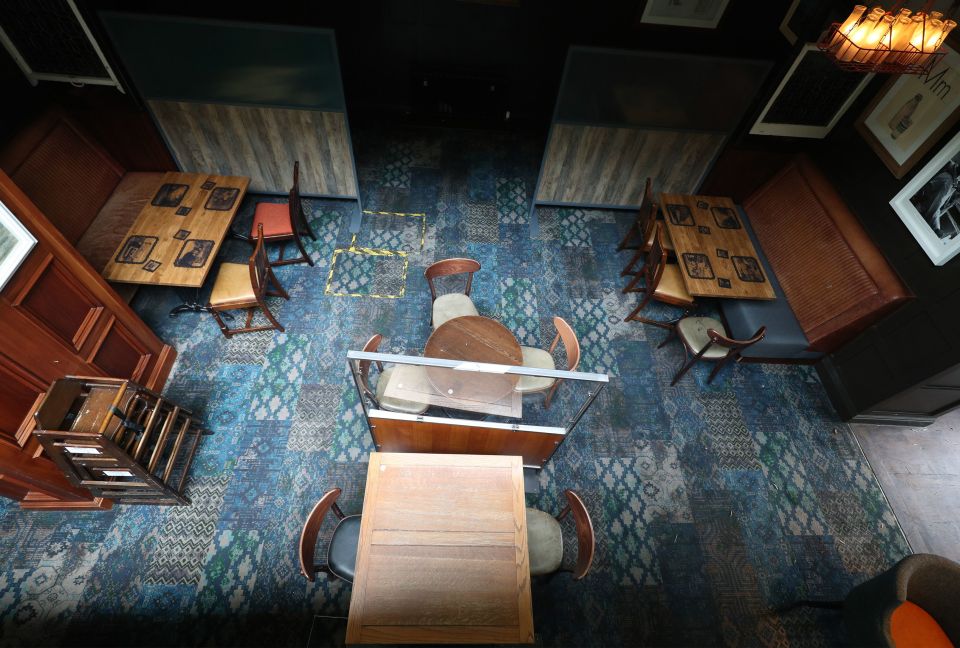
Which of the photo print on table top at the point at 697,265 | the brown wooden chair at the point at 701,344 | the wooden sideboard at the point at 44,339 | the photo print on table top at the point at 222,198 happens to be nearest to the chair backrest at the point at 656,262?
the photo print on table top at the point at 697,265

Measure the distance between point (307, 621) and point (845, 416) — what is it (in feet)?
16.8

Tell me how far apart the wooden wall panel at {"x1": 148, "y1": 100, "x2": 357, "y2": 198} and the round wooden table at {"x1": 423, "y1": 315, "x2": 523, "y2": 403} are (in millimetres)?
2682

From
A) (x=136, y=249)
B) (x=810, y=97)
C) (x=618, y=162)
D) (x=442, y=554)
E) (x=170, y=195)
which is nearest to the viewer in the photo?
(x=442, y=554)

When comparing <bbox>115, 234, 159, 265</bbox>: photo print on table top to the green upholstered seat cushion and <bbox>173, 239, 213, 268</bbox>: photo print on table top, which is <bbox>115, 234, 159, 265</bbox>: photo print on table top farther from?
the green upholstered seat cushion

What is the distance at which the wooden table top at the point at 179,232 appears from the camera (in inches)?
149

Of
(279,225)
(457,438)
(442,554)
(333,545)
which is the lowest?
(442,554)

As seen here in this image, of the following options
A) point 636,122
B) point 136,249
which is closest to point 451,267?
point 636,122

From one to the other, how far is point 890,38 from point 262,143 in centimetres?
520

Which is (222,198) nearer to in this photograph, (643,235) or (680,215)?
(643,235)

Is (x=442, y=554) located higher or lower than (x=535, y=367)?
lower

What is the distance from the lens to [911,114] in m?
3.62

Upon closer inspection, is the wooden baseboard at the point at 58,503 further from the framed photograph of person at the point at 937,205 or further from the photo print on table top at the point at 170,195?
the framed photograph of person at the point at 937,205

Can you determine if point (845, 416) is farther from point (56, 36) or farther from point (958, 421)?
point (56, 36)

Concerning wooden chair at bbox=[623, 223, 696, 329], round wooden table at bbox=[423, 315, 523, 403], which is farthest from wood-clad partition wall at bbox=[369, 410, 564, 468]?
wooden chair at bbox=[623, 223, 696, 329]
